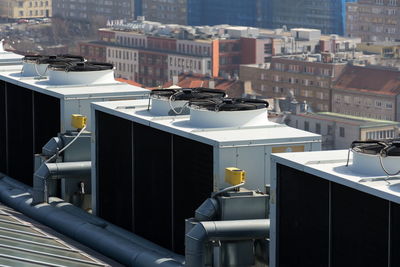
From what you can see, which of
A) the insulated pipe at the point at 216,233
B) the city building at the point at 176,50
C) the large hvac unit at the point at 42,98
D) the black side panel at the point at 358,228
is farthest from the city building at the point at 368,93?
the black side panel at the point at 358,228

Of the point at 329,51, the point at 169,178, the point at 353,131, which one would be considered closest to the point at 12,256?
the point at 169,178

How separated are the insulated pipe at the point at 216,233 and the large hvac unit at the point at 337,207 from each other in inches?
35.0

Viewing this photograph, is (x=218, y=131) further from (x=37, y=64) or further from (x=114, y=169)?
(x=37, y=64)

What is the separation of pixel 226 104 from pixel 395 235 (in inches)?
230

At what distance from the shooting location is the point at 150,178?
71.3 feet

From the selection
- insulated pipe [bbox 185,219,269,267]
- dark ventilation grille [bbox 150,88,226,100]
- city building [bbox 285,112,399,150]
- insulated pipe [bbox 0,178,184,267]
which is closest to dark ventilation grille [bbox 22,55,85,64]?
insulated pipe [bbox 0,178,184,267]

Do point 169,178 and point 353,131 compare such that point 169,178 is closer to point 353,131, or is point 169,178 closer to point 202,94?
point 202,94

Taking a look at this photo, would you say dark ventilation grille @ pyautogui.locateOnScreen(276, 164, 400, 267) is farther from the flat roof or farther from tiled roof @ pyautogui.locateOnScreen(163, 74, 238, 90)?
tiled roof @ pyautogui.locateOnScreen(163, 74, 238, 90)

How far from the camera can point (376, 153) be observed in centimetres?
1708

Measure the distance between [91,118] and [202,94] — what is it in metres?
1.93

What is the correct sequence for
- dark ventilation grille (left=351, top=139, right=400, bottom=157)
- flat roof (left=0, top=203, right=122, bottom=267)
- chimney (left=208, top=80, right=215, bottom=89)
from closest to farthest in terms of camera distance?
dark ventilation grille (left=351, top=139, right=400, bottom=157)
flat roof (left=0, top=203, right=122, bottom=267)
chimney (left=208, top=80, right=215, bottom=89)

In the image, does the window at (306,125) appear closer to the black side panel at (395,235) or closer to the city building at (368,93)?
the city building at (368,93)

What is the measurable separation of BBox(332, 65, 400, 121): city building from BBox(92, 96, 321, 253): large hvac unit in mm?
128284

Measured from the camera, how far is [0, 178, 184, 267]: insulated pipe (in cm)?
2050
